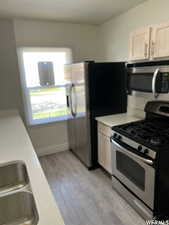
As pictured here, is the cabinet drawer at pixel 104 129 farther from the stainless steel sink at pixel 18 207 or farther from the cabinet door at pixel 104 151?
the stainless steel sink at pixel 18 207

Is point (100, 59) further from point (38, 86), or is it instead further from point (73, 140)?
point (73, 140)

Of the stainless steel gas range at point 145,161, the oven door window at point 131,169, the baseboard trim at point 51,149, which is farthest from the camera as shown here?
the baseboard trim at point 51,149

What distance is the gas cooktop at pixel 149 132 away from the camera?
1661 millimetres

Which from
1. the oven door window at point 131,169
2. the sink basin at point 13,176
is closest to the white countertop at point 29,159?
the sink basin at point 13,176

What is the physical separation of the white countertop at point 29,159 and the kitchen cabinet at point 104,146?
1.13 meters

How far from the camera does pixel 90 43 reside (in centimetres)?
→ 351

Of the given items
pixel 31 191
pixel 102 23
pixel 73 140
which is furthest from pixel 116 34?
pixel 31 191

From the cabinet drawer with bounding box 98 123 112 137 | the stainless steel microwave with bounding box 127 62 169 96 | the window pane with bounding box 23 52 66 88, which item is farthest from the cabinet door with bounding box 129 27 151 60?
the window pane with bounding box 23 52 66 88

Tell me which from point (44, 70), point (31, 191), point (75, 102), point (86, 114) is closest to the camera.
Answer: point (31, 191)

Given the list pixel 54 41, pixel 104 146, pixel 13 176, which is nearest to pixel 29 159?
pixel 13 176

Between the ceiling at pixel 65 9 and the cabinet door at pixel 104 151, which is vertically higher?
the ceiling at pixel 65 9

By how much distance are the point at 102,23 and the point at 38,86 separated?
1.75 m

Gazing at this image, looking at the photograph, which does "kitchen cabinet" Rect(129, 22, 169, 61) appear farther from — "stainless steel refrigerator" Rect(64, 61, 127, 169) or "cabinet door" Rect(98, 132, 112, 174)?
"cabinet door" Rect(98, 132, 112, 174)

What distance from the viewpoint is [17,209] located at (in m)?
1.00
